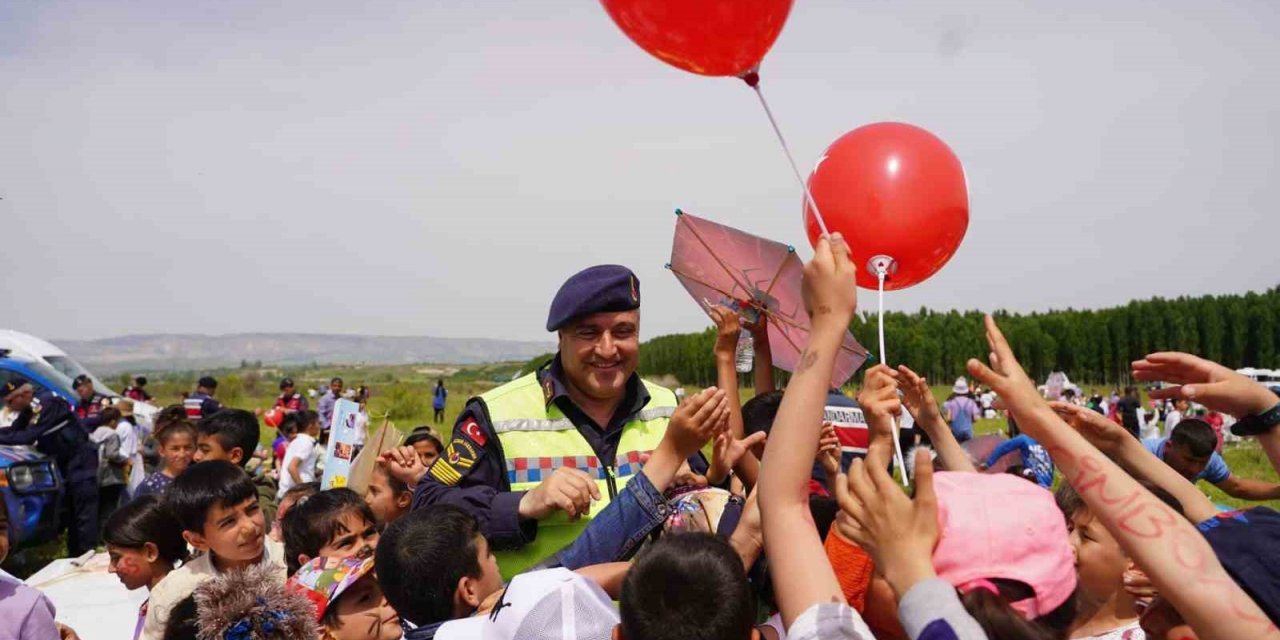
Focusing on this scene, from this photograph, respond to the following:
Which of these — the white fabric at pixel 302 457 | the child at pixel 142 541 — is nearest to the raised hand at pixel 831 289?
the child at pixel 142 541

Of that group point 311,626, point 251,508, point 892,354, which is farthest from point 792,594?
point 892,354

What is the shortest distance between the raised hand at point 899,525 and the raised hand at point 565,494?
87cm

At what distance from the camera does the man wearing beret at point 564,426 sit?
263 centimetres

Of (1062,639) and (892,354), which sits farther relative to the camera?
(892,354)

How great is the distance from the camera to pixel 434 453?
18.2 ft

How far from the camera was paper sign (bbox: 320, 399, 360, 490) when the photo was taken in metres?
6.43

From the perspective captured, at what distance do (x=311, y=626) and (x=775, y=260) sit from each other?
2.02 meters

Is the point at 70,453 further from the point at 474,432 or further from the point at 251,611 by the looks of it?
the point at 474,432

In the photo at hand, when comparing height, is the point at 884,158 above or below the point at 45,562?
above

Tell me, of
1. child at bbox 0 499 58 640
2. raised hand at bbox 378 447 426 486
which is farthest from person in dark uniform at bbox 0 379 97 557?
child at bbox 0 499 58 640

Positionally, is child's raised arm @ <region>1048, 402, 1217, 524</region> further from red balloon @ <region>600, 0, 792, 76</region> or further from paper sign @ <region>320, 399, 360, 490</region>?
paper sign @ <region>320, 399, 360, 490</region>

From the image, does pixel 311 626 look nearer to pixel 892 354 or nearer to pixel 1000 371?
A: pixel 1000 371

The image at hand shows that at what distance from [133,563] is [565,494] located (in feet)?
8.77

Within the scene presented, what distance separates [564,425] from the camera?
275 cm
